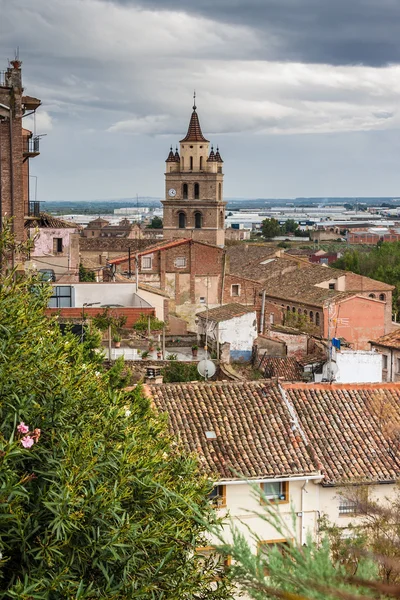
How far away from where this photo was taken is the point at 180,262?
48.9 meters

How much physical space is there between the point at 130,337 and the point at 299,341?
572 centimetres

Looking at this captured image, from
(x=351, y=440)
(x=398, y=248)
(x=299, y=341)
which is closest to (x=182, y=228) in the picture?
(x=398, y=248)

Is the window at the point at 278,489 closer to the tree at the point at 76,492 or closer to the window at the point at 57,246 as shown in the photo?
the tree at the point at 76,492

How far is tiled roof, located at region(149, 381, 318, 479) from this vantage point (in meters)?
15.2

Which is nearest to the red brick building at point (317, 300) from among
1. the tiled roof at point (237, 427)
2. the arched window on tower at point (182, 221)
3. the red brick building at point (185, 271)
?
the red brick building at point (185, 271)

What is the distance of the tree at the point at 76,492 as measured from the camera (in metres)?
8.24

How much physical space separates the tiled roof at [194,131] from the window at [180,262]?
31269 millimetres

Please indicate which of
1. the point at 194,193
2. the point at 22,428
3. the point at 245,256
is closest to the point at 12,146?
the point at 22,428

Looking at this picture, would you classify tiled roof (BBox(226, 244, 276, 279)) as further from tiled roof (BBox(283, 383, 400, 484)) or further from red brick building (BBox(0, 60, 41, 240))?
tiled roof (BBox(283, 383, 400, 484))

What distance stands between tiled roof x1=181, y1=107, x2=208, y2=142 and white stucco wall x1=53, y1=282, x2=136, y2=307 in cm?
4381

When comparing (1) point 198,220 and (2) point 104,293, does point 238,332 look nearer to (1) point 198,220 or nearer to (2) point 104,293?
(2) point 104,293

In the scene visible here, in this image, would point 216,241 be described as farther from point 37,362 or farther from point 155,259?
point 37,362

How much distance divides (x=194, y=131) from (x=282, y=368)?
5462 centimetres

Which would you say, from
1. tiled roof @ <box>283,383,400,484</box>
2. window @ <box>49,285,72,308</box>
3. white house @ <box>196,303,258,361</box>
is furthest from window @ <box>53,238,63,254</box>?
tiled roof @ <box>283,383,400,484</box>
